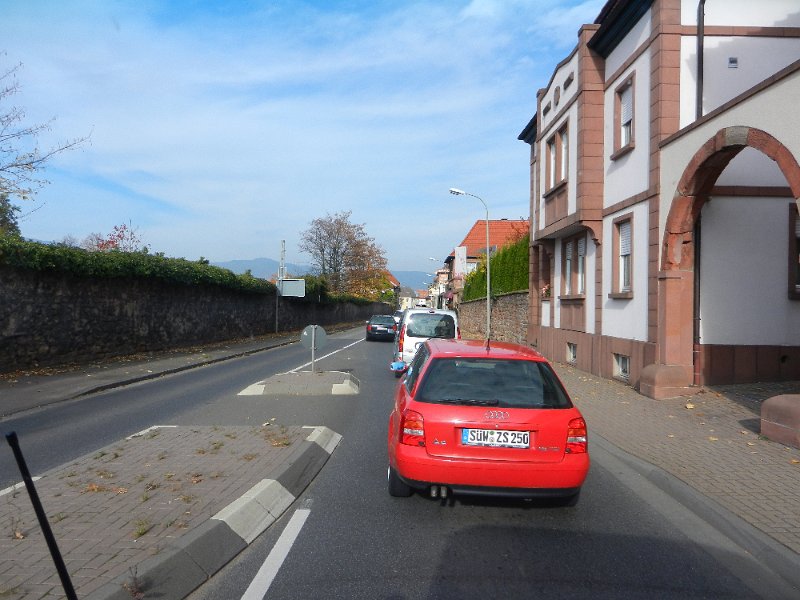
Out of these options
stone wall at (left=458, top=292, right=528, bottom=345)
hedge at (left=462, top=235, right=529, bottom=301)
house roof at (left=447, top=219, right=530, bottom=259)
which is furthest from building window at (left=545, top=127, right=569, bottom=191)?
house roof at (left=447, top=219, right=530, bottom=259)

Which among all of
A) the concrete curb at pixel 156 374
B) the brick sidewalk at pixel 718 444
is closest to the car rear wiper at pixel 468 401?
the brick sidewalk at pixel 718 444

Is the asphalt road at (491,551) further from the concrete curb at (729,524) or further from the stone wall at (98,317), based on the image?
the stone wall at (98,317)

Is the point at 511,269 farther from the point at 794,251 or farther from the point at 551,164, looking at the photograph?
the point at 794,251

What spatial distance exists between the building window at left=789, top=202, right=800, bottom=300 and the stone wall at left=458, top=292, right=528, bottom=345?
13.6m

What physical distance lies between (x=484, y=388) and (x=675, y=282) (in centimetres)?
785

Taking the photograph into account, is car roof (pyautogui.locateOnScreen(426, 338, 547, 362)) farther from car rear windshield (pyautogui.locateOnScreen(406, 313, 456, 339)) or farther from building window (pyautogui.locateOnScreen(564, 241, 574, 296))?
building window (pyautogui.locateOnScreen(564, 241, 574, 296))

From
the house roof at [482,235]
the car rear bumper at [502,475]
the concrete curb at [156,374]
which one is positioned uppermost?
the house roof at [482,235]

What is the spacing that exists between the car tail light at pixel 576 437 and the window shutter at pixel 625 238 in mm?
10161

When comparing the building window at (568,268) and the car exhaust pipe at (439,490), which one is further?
the building window at (568,268)

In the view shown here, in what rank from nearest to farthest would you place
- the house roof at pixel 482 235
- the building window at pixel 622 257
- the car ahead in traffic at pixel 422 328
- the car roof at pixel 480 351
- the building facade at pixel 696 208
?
1. the car roof at pixel 480 351
2. the building facade at pixel 696 208
3. the building window at pixel 622 257
4. the car ahead in traffic at pixel 422 328
5. the house roof at pixel 482 235

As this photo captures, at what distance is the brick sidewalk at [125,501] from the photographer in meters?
3.98

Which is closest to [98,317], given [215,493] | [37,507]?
[215,493]

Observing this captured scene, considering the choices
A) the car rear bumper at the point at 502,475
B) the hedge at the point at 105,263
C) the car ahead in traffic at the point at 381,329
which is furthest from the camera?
the car ahead in traffic at the point at 381,329

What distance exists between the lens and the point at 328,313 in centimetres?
5819
